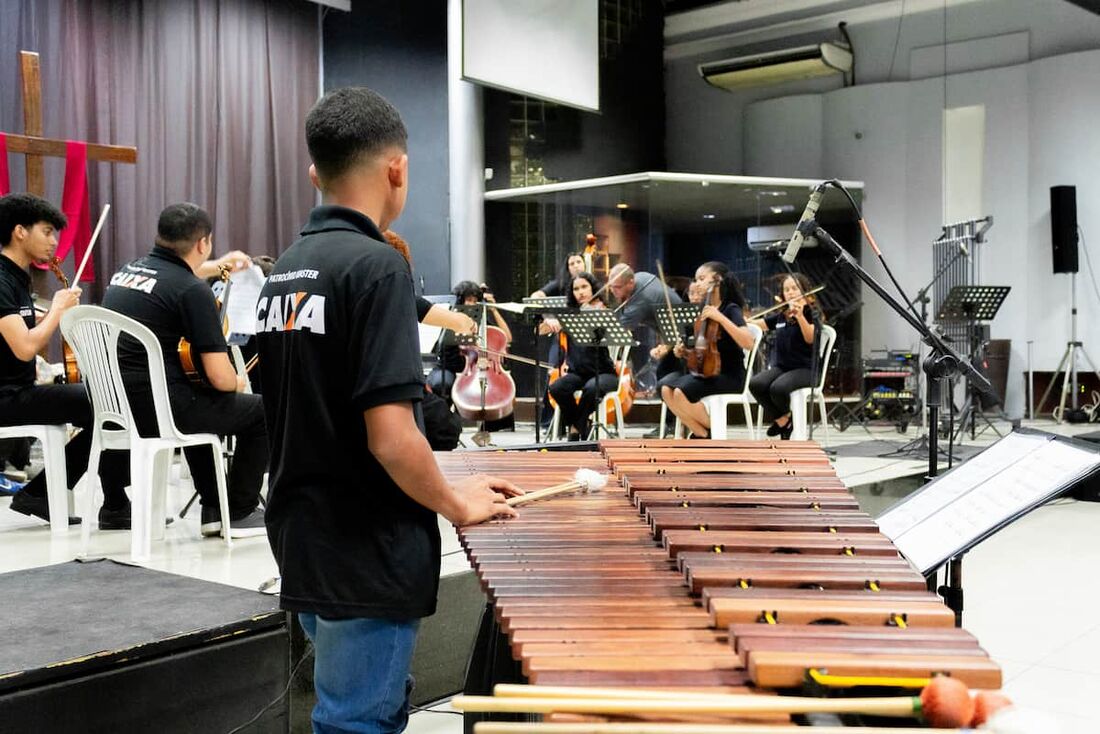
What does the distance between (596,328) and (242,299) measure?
2324 mm

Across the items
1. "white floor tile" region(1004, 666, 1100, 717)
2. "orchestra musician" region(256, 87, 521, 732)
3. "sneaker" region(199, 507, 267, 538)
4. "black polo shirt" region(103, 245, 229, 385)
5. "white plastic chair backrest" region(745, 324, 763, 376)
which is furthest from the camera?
"white plastic chair backrest" region(745, 324, 763, 376)

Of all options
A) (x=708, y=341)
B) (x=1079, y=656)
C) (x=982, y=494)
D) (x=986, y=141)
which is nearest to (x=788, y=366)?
(x=708, y=341)

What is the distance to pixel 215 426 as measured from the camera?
4133 millimetres

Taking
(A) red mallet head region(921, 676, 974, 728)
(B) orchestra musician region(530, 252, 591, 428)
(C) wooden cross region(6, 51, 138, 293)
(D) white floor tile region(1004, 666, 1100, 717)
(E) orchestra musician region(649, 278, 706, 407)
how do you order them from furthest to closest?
(B) orchestra musician region(530, 252, 591, 428)
(E) orchestra musician region(649, 278, 706, 407)
(C) wooden cross region(6, 51, 138, 293)
(D) white floor tile region(1004, 666, 1100, 717)
(A) red mallet head region(921, 676, 974, 728)

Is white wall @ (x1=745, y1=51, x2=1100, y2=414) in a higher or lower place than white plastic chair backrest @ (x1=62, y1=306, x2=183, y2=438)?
higher

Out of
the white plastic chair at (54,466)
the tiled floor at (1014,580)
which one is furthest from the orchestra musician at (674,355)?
the white plastic chair at (54,466)

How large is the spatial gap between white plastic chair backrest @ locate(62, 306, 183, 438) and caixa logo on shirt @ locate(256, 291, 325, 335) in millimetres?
2334

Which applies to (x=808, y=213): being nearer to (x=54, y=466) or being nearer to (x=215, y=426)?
(x=215, y=426)

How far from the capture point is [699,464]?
2.41 m

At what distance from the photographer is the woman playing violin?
702cm

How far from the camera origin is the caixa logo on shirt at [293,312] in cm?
168

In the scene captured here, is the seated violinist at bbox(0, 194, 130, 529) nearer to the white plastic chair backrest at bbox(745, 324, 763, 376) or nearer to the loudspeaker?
the white plastic chair backrest at bbox(745, 324, 763, 376)

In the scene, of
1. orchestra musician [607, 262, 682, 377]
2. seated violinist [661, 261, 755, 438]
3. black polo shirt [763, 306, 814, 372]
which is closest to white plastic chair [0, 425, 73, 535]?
seated violinist [661, 261, 755, 438]

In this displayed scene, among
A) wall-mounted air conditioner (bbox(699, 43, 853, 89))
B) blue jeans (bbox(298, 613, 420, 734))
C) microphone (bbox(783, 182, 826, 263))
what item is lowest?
blue jeans (bbox(298, 613, 420, 734))
